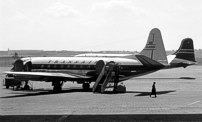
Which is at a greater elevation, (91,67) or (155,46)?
(155,46)

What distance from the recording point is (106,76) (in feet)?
162

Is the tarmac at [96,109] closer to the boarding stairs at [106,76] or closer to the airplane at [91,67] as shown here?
the boarding stairs at [106,76]

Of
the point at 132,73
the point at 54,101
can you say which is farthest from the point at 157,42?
the point at 54,101

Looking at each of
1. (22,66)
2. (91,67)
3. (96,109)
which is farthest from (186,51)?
(96,109)

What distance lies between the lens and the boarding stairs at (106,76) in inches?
1916

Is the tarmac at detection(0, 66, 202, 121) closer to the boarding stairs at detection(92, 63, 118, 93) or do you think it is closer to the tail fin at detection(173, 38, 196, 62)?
the boarding stairs at detection(92, 63, 118, 93)

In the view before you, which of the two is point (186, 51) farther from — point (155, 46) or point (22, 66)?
→ point (22, 66)

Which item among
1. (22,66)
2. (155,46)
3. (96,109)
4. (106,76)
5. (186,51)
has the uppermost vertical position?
(186,51)

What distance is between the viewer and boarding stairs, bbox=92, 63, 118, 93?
48.7 m

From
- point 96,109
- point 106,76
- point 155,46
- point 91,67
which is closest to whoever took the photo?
point 96,109

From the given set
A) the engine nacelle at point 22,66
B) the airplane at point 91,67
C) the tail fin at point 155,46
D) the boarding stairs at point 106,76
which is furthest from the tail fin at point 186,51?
the engine nacelle at point 22,66

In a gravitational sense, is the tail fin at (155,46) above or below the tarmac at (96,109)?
above

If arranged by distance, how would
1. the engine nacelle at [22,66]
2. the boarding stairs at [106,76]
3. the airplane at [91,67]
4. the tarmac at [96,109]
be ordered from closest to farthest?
the tarmac at [96,109] → the boarding stairs at [106,76] → the airplane at [91,67] → the engine nacelle at [22,66]

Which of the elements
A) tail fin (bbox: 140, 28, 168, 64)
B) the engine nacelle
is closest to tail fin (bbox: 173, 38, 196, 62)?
tail fin (bbox: 140, 28, 168, 64)
